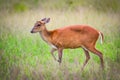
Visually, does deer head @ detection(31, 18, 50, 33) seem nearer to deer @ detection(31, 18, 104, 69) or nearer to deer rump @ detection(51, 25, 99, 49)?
deer @ detection(31, 18, 104, 69)

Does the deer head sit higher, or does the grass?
the deer head

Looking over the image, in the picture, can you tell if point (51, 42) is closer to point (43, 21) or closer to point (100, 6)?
point (43, 21)

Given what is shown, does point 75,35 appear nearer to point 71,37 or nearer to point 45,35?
point 71,37

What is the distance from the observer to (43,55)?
6043 millimetres

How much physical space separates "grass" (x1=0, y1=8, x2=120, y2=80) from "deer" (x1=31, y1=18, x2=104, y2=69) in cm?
4

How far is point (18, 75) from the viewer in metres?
6.01

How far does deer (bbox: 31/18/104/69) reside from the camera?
6.02 metres

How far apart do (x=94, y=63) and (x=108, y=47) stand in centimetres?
19

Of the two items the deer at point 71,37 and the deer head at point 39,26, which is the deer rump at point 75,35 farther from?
the deer head at point 39,26

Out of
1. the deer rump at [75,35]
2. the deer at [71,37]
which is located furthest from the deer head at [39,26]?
the deer rump at [75,35]

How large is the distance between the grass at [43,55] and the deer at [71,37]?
0.04 m

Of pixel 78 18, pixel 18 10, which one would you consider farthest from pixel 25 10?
pixel 78 18

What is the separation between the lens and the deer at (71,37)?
6.02 m

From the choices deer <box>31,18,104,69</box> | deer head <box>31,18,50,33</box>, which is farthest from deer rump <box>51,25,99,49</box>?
deer head <box>31,18,50,33</box>
